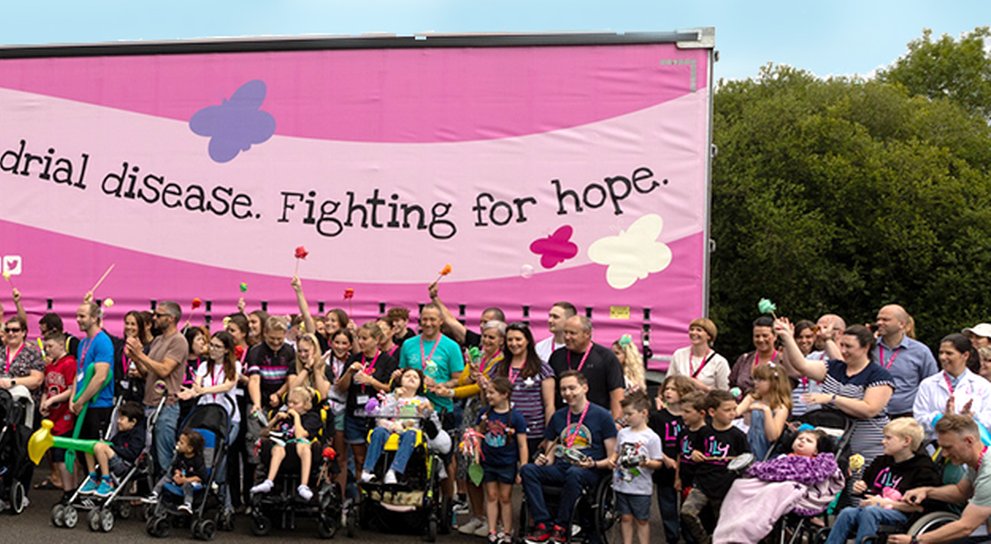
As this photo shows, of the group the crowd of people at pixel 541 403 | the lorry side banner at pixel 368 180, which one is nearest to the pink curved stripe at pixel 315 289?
the lorry side banner at pixel 368 180

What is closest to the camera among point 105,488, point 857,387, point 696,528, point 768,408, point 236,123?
point 857,387

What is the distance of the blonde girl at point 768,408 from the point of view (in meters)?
7.48

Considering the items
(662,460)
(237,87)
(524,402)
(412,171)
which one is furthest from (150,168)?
(662,460)

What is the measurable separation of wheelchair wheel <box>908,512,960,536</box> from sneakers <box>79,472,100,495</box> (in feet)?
18.1

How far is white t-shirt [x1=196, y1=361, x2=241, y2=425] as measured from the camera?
8.60 meters

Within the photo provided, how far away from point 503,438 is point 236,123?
4.24 m

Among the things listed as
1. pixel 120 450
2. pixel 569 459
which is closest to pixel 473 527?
pixel 569 459

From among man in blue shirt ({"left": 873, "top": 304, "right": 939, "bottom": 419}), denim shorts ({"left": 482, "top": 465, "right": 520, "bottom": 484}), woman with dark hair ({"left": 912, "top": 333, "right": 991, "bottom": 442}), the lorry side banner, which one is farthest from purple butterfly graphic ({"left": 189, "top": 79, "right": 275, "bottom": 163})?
woman with dark hair ({"left": 912, "top": 333, "right": 991, "bottom": 442})

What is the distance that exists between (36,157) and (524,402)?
569 cm

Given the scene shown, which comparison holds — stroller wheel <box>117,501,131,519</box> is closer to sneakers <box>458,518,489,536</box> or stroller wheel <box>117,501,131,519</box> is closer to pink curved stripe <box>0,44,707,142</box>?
sneakers <box>458,518,489,536</box>

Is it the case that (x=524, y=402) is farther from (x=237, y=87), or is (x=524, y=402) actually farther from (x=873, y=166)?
(x=873, y=166)

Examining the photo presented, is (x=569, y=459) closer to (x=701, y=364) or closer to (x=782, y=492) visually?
(x=782, y=492)

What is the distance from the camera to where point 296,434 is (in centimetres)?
822

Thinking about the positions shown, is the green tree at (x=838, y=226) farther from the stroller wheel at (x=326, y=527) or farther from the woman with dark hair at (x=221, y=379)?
the stroller wheel at (x=326, y=527)
